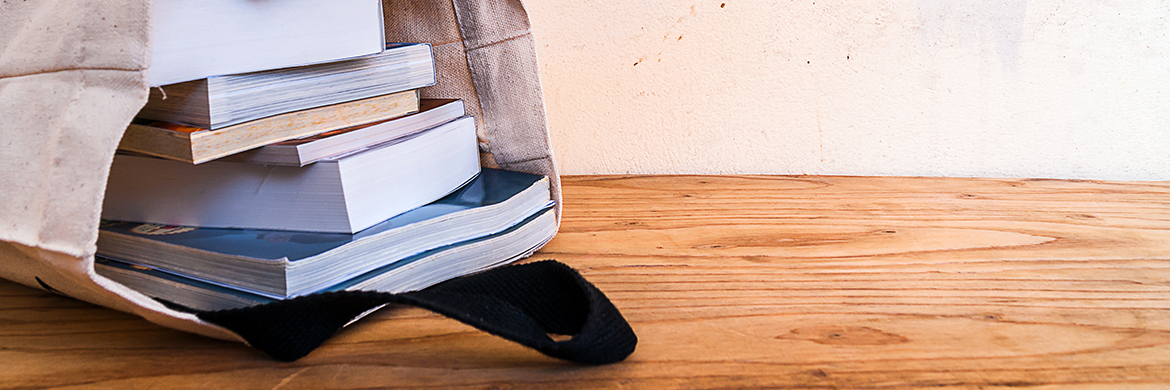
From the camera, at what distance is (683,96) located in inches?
35.2

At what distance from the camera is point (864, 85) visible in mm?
873

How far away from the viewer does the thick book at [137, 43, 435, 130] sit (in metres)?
0.39

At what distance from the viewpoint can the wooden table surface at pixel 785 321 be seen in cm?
36

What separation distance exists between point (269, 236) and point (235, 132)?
0.24 feet

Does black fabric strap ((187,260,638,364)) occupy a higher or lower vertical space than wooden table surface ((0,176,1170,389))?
higher

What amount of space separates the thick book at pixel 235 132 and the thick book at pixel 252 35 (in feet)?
0.11

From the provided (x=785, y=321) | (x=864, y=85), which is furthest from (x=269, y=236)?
(x=864, y=85)

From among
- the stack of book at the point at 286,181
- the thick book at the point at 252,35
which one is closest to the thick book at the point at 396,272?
the stack of book at the point at 286,181

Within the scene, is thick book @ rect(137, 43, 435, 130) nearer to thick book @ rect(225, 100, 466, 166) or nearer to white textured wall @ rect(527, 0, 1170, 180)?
thick book @ rect(225, 100, 466, 166)

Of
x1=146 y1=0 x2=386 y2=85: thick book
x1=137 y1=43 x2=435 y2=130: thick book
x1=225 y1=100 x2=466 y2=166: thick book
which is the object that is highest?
x1=146 y1=0 x2=386 y2=85: thick book

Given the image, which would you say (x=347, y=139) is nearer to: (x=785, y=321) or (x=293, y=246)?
(x=293, y=246)

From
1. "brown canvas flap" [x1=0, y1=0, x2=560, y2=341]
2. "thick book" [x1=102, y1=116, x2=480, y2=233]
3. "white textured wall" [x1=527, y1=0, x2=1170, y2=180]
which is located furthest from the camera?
"white textured wall" [x1=527, y1=0, x2=1170, y2=180]

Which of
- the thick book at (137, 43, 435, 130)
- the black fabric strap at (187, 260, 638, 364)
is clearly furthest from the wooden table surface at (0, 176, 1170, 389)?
the thick book at (137, 43, 435, 130)

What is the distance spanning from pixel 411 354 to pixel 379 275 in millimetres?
62
